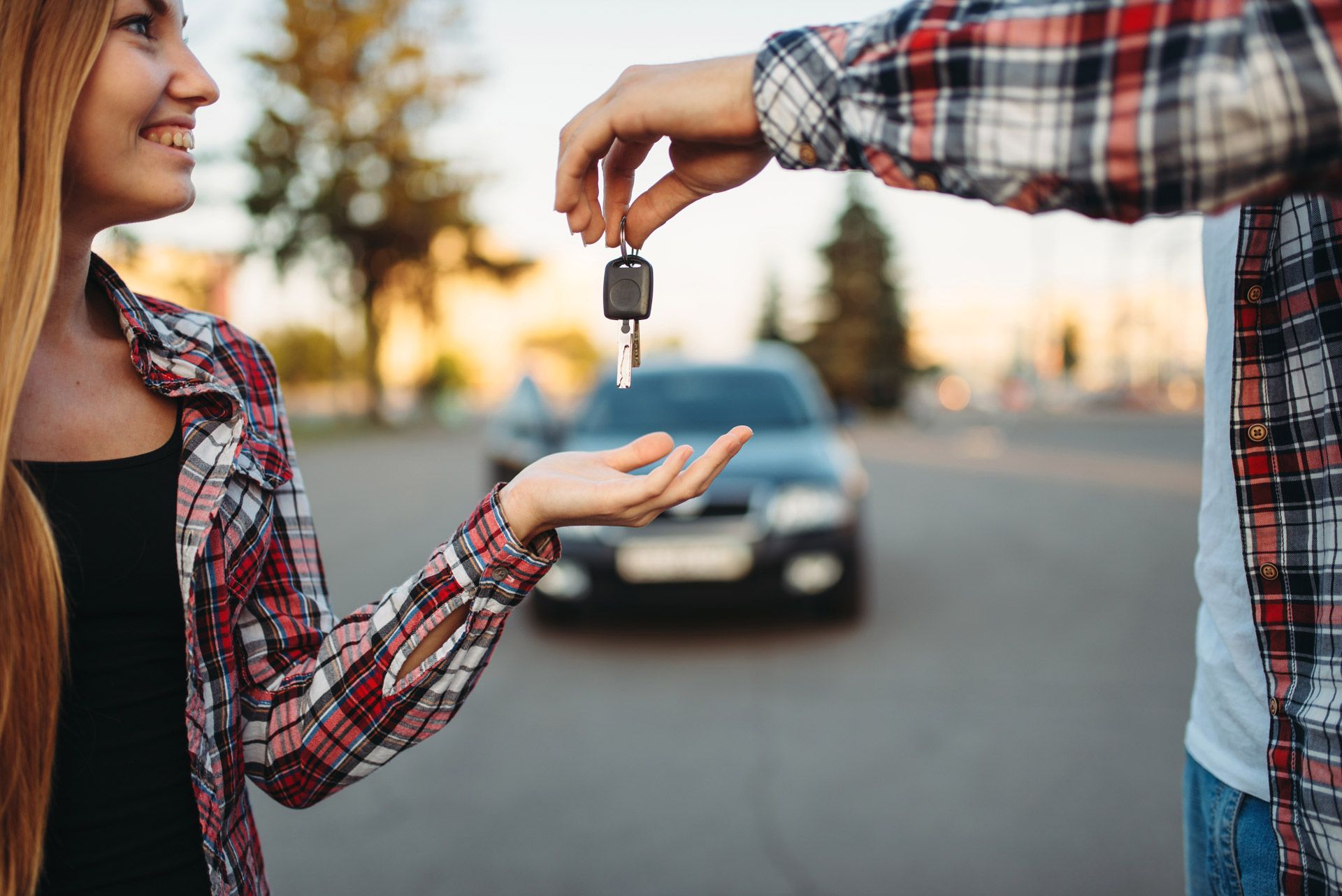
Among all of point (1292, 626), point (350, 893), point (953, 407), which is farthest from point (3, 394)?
point (953, 407)

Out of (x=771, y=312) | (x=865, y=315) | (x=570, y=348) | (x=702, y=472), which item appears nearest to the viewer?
(x=702, y=472)

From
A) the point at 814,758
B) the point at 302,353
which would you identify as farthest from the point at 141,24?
the point at 302,353

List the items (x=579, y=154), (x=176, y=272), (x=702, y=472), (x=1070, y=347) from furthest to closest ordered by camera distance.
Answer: (x=1070, y=347)
(x=176, y=272)
(x=702, y=472)
(x=579, y=154)

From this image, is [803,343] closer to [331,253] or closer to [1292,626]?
[331,253]

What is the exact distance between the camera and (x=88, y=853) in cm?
127

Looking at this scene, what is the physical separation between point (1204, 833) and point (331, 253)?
103 ft

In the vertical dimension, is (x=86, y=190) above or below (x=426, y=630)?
above

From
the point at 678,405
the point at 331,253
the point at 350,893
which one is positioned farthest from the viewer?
the point at 331,253

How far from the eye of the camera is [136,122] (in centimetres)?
131

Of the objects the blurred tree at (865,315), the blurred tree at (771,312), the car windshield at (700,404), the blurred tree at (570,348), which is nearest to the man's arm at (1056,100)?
the car windshield at (700,404)

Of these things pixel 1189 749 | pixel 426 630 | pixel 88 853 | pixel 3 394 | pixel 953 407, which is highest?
pixel 3 394

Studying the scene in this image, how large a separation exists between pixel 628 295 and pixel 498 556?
0.37 meters

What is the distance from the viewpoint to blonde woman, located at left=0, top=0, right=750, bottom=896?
1190mm

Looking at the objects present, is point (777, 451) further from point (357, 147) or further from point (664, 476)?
point (357, 147)
